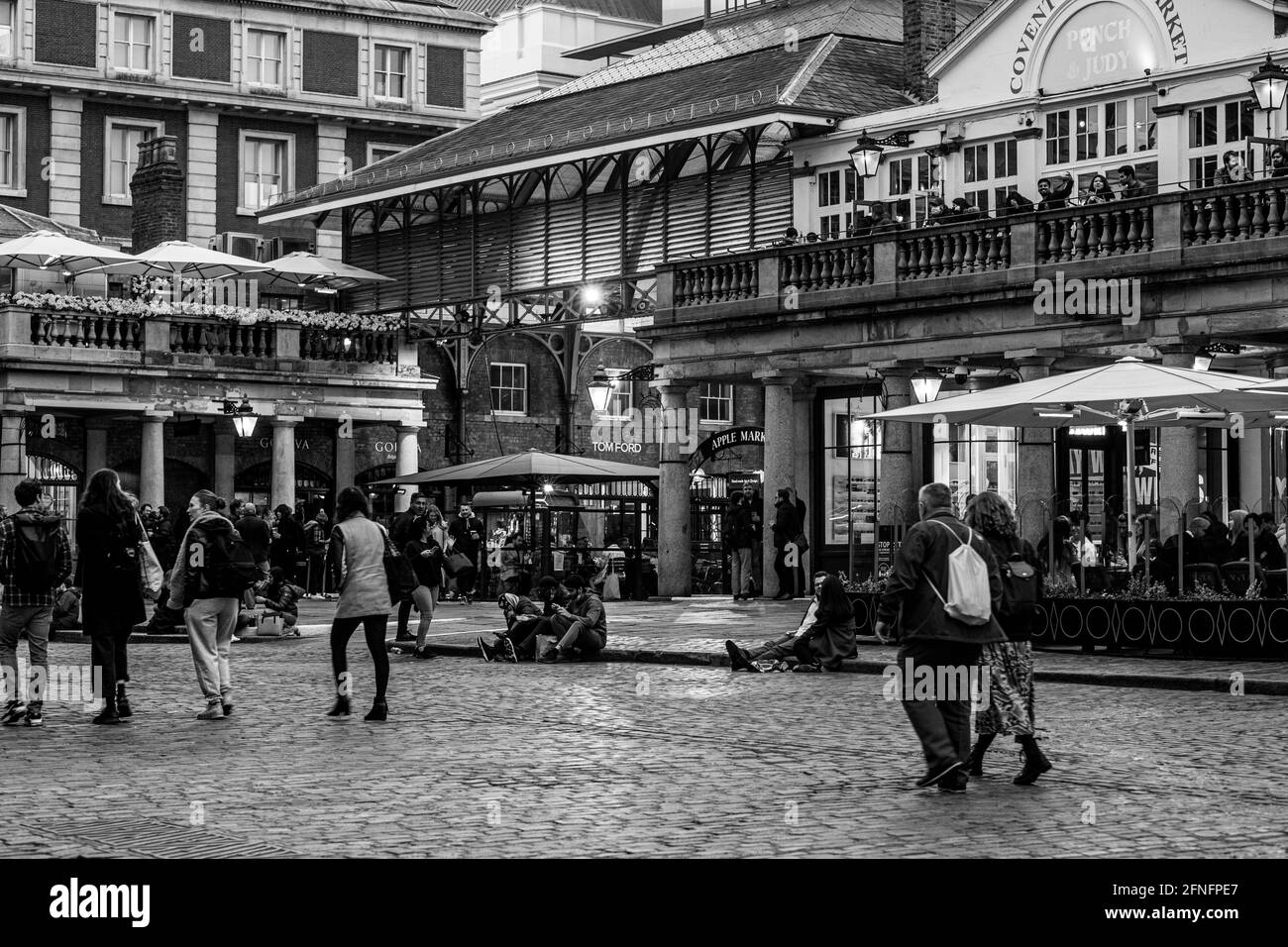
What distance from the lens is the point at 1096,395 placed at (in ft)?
67.6

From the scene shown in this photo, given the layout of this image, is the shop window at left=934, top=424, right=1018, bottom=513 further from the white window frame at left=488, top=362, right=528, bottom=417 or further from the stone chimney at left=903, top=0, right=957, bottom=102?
the white window frame at left=488, top=362, right=528, bottom=417

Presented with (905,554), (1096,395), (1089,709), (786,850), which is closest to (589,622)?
(1096,395)

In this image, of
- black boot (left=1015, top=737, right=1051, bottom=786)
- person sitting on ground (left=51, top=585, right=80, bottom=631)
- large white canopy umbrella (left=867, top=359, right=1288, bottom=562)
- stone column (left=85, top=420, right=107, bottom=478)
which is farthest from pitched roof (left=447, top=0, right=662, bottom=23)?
black boot (left=1015, top=737, right=1051, bottom=786)

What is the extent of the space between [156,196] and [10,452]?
32.2 feet

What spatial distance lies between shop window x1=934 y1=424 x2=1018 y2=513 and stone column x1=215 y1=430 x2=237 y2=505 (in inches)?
774

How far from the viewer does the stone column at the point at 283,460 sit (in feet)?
145

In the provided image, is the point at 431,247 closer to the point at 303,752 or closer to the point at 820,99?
the point at 820,99

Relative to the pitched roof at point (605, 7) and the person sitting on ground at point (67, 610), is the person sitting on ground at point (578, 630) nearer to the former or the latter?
the person sitting on ground at point (67, 610)

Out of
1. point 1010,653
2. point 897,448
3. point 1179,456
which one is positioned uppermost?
point 897,448

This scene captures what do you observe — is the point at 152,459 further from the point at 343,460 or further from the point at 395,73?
the point at 395,73

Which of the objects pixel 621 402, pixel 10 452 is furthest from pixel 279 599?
pixel 621 402

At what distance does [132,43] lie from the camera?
55.0 metres

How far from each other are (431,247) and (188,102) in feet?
49.3

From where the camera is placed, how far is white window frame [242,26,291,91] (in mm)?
56531
